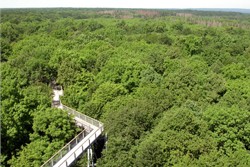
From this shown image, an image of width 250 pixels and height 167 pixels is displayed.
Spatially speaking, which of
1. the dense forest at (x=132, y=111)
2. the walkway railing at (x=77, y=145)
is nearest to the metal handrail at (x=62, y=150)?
the walkway railing at (x=77, y=145)

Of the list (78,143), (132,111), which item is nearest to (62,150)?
(78,143)

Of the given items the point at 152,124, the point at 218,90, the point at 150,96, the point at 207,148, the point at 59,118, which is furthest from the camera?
the point at 218,90

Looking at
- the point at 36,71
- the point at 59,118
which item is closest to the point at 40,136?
the point at 59,118

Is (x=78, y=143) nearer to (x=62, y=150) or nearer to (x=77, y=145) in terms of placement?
(x=77, y=145)

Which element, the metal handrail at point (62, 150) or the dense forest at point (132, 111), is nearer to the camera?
the metal handrail at point (62, 150)

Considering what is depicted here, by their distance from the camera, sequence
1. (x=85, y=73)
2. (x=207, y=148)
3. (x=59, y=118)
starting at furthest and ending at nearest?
1. (x=85, y=73)
2. (x=59, y=118)
3. (x=207, y=148)

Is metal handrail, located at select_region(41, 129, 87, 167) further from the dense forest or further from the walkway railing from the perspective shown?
the dense forest

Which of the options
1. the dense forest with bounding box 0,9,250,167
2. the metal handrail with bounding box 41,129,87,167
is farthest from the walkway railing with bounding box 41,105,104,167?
the dense forest with bounding box 0,9,250,167

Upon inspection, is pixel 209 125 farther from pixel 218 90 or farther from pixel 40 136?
pixel 40 136

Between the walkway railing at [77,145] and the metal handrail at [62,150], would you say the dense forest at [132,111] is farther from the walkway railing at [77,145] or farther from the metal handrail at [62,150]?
the walkway railing at [77,145]
